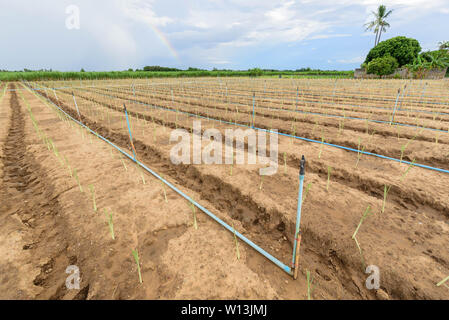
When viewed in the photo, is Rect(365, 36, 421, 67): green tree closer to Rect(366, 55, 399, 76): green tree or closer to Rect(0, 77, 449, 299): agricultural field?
Rect(366, 55, 399, 76): green tree

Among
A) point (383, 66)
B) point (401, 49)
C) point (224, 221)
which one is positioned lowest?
point (224, 221)

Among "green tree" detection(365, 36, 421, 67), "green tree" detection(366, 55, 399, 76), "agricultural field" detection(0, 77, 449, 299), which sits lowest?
"agricultural field" detection(0, 77, 449, 299)

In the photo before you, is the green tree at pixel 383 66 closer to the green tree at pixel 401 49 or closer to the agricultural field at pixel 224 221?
the green tree at pixel 401 49

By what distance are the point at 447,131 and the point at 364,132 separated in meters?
1.96

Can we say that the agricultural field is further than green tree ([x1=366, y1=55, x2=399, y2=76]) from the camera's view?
No

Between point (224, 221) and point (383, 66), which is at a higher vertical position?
point (383, 66)

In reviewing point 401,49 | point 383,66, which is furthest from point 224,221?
point 401,49

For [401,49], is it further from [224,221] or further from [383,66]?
[224,221]

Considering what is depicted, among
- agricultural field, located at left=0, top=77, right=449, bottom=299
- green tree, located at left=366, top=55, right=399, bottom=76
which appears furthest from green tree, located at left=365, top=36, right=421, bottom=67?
agricultural field, located at left=0, top=77, right=449, bottom=299

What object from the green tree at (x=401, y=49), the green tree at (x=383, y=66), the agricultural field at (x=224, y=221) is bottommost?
the agricultural field at (x=224, y=221)

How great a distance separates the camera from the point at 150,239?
2.22 metres

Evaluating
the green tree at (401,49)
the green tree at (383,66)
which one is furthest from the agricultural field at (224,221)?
the green tree at (401,49)

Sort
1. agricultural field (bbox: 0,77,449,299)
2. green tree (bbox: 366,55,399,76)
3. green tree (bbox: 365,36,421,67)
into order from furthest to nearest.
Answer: green tree (bbox: 365,36,421,67)
green tree (bbox: 366,55,399,76)
agricultural field (bbox: 0,77,449,299)
